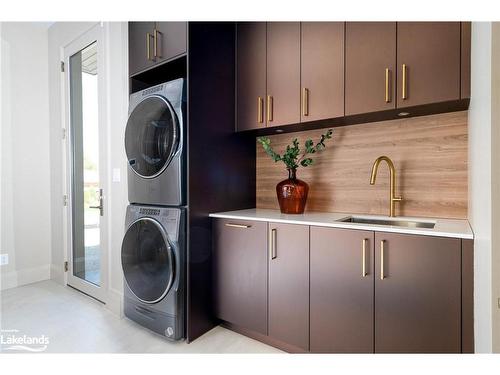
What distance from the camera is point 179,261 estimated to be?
5.91 feet

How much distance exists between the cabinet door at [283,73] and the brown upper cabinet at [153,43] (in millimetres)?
608

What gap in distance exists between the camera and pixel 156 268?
1931 millimetres

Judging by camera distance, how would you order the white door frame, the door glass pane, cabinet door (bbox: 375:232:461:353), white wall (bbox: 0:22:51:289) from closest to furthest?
cabinet door (bbox: 375:232:461:353)
the white door frame
the door glass pane
white wall (bbox: 0:22:51:289)

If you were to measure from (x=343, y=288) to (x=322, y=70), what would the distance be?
1.32m

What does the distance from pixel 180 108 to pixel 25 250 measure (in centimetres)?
258

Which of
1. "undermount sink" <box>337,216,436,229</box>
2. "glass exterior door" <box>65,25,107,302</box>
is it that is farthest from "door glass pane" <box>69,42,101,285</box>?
"undermount sink" <box>337,216,436,229</box>

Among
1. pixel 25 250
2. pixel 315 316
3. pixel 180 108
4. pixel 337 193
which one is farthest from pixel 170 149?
pixel 25 250

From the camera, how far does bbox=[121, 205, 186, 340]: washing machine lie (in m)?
1.82

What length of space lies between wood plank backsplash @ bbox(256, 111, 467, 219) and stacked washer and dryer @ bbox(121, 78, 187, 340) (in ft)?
2.88

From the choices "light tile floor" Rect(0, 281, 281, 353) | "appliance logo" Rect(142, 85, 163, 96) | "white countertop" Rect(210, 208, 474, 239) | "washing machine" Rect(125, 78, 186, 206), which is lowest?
"light tile floor" Rect(0, 281, 281, 353)

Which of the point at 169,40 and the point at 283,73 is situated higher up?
the point at 169,40

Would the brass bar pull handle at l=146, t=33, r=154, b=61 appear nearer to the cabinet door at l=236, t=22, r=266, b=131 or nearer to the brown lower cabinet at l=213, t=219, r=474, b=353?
the cabinet door at l=236, t=22, r=266, b=131

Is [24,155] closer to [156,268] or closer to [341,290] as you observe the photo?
[156,268]

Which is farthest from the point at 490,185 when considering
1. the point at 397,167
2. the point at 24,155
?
the point at 24,155
